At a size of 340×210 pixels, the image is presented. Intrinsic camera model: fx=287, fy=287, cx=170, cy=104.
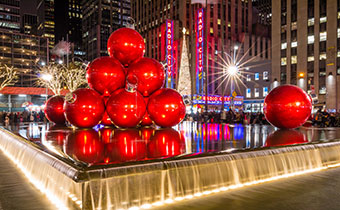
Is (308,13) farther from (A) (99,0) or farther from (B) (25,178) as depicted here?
(A) (99,0)

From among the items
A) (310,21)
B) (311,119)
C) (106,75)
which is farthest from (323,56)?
(106,75)

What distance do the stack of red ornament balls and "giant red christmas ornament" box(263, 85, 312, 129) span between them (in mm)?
3387

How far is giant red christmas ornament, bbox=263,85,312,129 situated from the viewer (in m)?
10.1

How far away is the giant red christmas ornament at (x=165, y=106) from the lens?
31.3 feet

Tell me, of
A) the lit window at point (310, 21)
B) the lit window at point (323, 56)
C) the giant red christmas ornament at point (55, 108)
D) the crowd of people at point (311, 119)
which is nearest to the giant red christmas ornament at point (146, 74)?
the giant red christmas ornament at point (55, 108)

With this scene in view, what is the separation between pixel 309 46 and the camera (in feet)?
164

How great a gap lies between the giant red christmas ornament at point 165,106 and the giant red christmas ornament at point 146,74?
12.7 inches

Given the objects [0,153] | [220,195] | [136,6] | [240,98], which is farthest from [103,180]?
[136,6]

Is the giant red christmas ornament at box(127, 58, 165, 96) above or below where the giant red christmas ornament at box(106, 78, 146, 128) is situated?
above

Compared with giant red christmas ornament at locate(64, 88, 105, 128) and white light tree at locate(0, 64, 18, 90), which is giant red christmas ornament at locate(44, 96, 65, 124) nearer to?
giant red christmas ornament at locate(64, 88, 105, 128)

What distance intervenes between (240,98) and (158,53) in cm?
3760

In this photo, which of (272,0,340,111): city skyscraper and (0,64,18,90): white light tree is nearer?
(0,64,18,90): white light tree

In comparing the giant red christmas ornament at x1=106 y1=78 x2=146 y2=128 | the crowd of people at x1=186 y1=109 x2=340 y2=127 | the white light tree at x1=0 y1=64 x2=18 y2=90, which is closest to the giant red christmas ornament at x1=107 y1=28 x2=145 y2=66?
the giant red christmas ornament at x1=106 y1=78 x2=146 y2=128

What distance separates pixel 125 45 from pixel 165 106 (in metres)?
2.43
